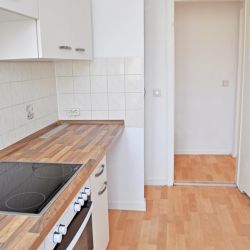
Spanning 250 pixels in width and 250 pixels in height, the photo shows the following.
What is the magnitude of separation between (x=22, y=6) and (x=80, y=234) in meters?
1.08

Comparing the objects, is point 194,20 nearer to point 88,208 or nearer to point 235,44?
point 235,44

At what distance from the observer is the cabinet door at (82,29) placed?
219cm

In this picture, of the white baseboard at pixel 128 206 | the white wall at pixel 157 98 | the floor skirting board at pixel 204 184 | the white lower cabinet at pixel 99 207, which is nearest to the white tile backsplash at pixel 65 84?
the white wall at pixel 157 98

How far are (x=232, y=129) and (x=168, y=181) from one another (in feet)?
5.06

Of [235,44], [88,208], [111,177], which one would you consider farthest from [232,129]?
[88,208]

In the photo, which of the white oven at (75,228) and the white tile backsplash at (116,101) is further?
the white tile backsplash at (116,101)

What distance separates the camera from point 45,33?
1.71 m

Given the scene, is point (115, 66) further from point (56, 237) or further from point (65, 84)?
point (56, 237)

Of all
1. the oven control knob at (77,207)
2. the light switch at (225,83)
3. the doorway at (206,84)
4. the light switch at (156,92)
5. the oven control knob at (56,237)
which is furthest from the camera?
the light switch at (225,83)

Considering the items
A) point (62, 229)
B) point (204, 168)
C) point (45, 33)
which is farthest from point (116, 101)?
point (204, 168)

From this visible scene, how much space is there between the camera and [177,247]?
231 cm

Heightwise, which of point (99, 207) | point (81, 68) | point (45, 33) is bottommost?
point (99, 207)

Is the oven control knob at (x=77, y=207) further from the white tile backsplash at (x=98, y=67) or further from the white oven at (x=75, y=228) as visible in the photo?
the white tile backsplash at (x=98, y=67)

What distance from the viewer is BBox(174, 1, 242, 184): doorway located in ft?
13.5
